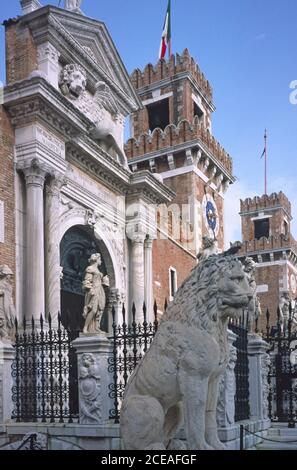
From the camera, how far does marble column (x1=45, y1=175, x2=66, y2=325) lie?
12.4m

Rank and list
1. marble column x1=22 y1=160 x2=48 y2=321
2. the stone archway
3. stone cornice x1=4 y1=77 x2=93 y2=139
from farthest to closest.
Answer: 1. the stone archway
2. stone cornice x1=4 y1=77 x2=93 y2=139
3. marble column x1=22 y1=160 x2=48 y2=321

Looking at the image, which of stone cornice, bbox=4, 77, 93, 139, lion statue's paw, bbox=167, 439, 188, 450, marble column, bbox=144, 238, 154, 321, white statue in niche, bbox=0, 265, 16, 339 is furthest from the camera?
marble column, bbox=144, 238, 154, 321

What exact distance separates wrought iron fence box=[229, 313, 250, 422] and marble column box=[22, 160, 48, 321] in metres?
4.52

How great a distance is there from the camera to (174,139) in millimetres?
24938

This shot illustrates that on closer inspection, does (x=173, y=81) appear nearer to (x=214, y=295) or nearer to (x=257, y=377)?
(x=257, y=377)

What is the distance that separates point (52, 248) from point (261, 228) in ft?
96.3

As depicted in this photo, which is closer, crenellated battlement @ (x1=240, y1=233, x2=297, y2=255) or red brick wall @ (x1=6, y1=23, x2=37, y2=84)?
red brick wall @ (x1=6, y1=23, x2=37, y2=84)

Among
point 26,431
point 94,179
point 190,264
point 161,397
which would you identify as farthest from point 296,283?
point 161,397

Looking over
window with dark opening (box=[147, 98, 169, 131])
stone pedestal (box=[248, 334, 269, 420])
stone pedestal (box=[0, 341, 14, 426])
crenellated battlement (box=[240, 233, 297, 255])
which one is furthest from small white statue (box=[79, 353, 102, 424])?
crenellated battlement (box=[240, 233, 297, 255])

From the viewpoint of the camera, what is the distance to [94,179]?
1574cm

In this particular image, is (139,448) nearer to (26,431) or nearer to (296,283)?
(26,431)

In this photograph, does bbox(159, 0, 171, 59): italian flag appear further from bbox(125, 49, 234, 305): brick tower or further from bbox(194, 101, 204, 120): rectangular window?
bbox(194, 101, 204, 120): rectangular window

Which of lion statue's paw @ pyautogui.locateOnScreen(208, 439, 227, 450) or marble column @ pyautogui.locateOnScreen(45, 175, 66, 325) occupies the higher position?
marble column @ pyautogui.locateOnScreen(45, 175, 66, 325)

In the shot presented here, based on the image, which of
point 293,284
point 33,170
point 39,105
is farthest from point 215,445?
point 293,284
